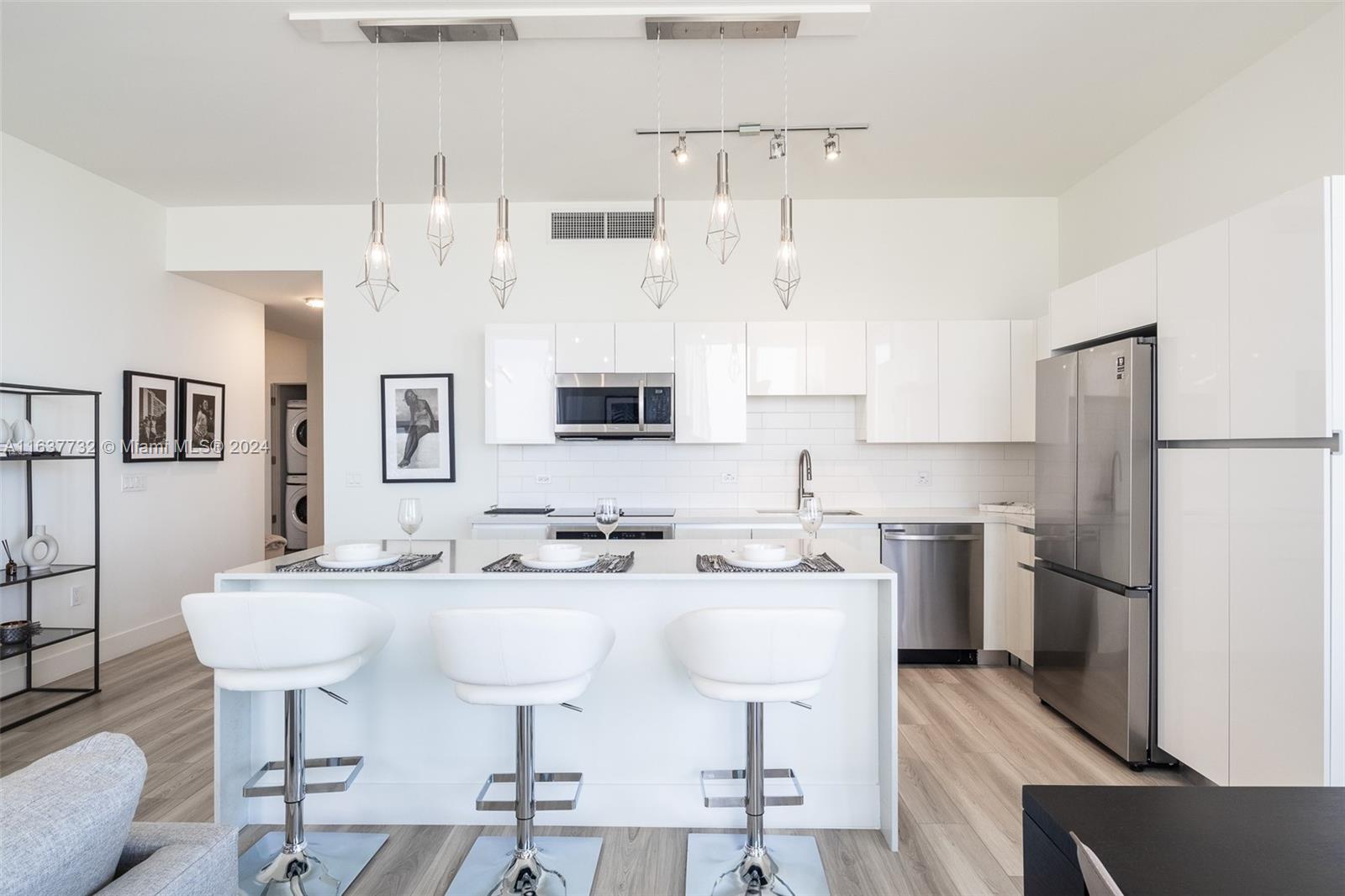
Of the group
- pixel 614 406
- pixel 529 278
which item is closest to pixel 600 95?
pixel 529 278

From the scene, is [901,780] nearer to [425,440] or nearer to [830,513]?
[830,513]

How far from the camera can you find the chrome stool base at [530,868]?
2.10 metres

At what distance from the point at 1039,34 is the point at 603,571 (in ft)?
9.19

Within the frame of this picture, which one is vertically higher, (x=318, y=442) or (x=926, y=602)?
(x=318, y=442)

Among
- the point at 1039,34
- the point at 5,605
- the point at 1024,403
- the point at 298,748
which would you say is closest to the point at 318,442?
the point at 5,605

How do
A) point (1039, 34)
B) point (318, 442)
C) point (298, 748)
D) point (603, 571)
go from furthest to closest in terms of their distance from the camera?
point (318, 442)
point (1039, 34)
point (603, 571)
point (298, 748)

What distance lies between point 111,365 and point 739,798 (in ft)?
15.4

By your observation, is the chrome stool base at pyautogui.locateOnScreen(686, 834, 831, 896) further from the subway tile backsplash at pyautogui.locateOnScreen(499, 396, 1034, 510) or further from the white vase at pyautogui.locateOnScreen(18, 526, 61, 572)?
the white vase at pyautogui.locateOnScreen(18, 526, 61, 572)

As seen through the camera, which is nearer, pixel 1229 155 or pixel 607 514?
pixel 607 514

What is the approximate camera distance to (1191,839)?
2.91 ft

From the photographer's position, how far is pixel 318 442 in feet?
27.6

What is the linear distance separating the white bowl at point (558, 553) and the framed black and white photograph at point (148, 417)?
12.2 ft

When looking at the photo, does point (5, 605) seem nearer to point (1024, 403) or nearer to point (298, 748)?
point (298, 748)

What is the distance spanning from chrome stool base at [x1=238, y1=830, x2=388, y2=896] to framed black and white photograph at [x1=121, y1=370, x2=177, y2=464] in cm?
334
